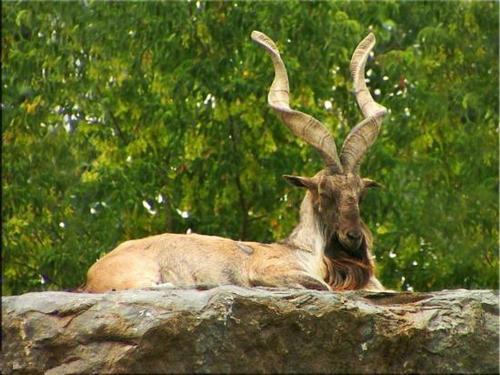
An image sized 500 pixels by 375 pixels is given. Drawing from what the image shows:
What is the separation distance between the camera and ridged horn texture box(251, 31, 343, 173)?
43.0ft

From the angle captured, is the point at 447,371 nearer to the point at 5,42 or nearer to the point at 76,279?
the point at 76,279

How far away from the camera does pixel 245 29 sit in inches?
753

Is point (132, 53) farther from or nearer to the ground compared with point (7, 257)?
farther from the ground

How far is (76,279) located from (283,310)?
7.93 meters

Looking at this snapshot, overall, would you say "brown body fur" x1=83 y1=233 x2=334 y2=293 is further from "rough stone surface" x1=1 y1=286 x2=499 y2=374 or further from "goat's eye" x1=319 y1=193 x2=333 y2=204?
"rough stone surface" x1=1 y1=286 x2=499 y2=374

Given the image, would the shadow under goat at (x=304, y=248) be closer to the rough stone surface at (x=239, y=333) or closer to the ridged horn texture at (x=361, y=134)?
the ridged horn texture at (x=361, y=134)

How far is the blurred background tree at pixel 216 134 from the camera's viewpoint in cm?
1880

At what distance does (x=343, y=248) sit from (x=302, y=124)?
99 centimetres

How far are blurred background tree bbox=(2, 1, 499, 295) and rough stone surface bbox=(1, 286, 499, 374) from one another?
7320 mm

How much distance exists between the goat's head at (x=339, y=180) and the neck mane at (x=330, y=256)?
0.02m

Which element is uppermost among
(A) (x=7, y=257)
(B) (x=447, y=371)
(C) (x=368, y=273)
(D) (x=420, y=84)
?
(D) (x=420, y=84)

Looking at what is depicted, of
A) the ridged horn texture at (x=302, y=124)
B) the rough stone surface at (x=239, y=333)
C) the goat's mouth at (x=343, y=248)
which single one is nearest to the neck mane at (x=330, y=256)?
the goat's mouth at (x=343, y=248)

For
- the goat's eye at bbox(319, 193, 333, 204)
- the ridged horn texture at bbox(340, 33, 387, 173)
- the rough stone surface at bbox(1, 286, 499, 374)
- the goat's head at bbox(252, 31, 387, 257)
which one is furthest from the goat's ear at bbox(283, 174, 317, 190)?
the rough stone surface at bbox(1, 286, 499, 374)

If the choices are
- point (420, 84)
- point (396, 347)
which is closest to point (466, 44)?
point (420, 84)
